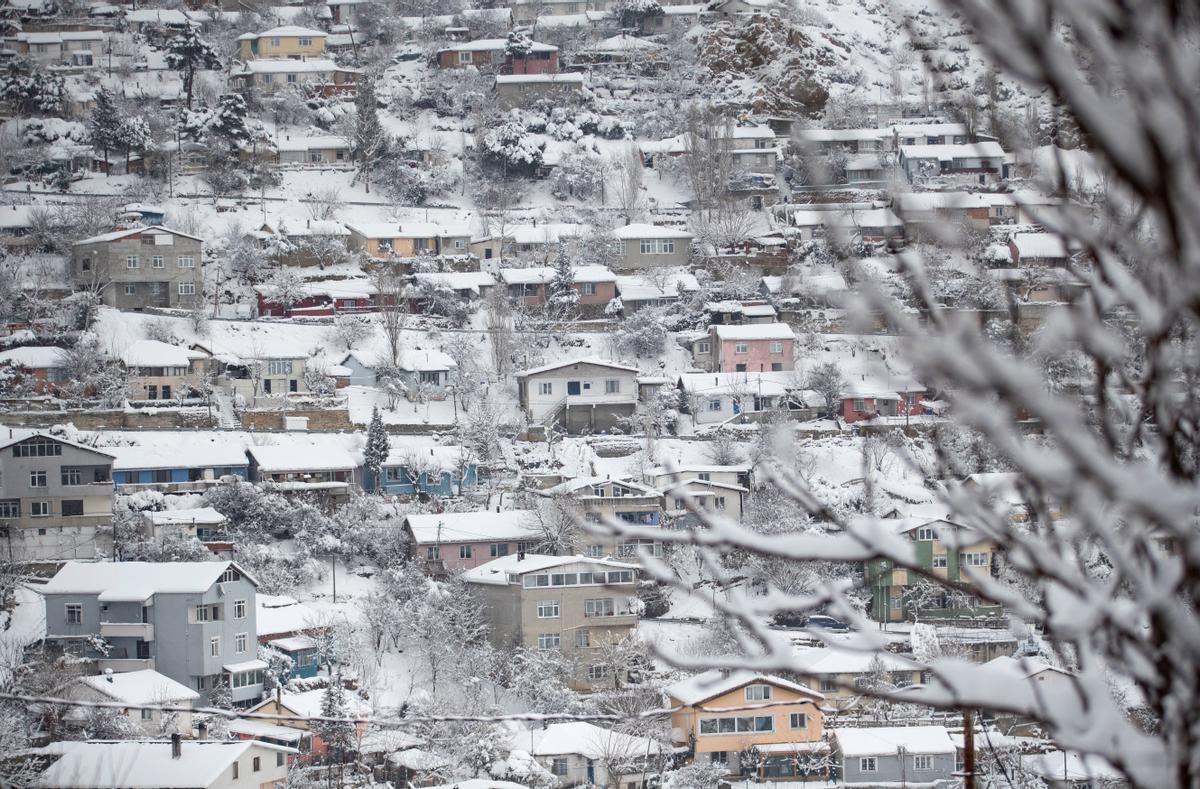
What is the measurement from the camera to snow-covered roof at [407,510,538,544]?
62.3 feet

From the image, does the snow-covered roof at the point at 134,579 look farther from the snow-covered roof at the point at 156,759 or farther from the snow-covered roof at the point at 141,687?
the snow-covered roof at the point at 156,759

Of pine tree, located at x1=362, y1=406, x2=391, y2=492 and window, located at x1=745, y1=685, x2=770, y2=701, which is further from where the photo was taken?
pine tree, located at x1=362, y1=406, x2=391, y2=492

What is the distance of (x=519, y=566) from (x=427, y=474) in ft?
12.4

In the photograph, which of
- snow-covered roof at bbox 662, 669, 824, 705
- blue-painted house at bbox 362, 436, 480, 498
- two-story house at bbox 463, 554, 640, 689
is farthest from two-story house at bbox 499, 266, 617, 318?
snow-covered roof at bbox 662, 669, 824, 705

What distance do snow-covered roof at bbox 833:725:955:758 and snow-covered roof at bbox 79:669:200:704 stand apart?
615 cm

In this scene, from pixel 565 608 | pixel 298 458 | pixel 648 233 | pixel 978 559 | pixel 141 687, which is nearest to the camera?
pixel 141 687

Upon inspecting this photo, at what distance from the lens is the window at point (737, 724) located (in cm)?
1512

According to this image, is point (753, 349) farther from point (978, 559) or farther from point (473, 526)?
point (473, 526)

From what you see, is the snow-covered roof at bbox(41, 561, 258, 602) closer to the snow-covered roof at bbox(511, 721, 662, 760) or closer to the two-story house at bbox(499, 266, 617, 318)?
the snow-covered roof at bbox(511, 721, 662, 760)

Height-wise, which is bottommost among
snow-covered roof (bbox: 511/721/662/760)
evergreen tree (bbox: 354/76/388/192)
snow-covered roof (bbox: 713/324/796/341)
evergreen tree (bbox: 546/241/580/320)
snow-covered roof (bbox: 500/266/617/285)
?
snow-covered roof (bbox: 511/721/662/760)

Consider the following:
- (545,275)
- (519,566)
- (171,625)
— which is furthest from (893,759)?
(545,275)

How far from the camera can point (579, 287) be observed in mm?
26750

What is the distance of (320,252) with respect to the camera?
27453 mm

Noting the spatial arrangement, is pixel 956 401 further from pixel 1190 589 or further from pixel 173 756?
pixel 173 756
